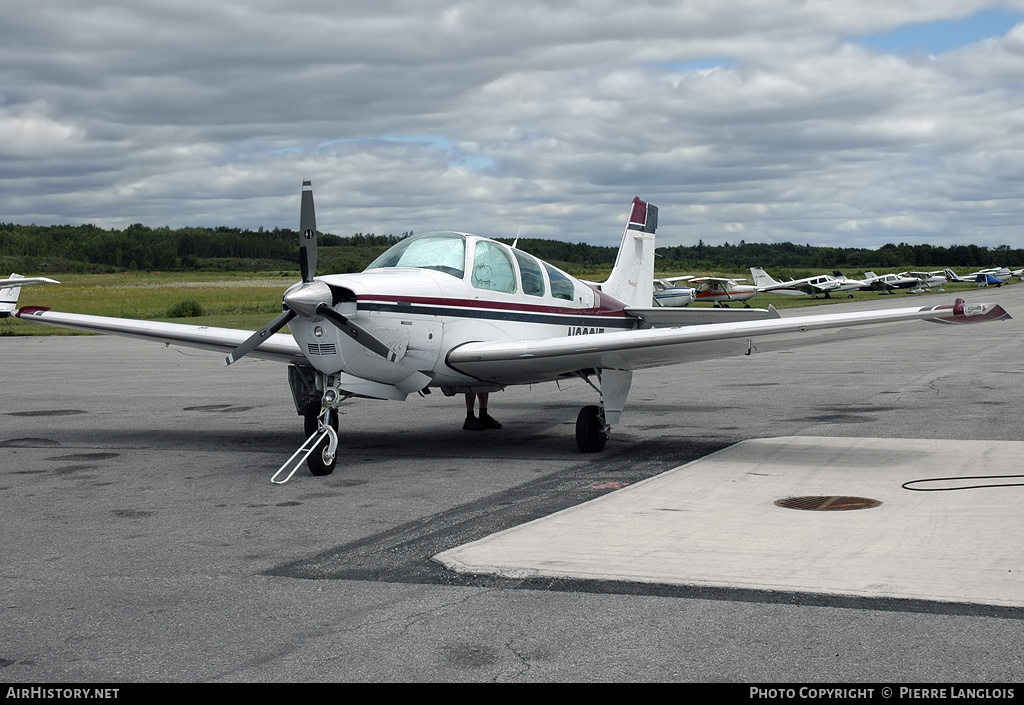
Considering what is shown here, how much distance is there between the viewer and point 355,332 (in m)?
9.00

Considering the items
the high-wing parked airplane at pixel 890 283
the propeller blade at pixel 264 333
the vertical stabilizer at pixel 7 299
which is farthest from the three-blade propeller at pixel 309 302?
the high-wing parked airplane at pixel 890 283

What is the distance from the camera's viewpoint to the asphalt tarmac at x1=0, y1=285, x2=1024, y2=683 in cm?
417

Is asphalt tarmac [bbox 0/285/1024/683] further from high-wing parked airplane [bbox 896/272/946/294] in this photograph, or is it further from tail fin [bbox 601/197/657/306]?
high-wing parked airplane [bbox 896/272/946/294]

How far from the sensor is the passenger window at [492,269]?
1042cm

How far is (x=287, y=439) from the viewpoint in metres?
11.7

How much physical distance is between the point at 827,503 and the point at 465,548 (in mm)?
2853

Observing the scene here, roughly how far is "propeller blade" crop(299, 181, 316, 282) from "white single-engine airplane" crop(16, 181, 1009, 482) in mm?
11

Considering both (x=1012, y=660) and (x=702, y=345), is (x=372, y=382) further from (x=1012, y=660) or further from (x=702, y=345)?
(x=1012, y=660)

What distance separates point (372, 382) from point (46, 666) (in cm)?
571

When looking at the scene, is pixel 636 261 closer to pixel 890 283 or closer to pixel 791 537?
pixel 791 537

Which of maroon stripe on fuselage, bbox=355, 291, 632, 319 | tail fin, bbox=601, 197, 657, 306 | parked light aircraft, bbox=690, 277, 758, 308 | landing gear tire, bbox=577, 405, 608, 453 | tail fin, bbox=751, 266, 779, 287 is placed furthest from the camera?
tail fin, bbox=751, 266, 779, 287

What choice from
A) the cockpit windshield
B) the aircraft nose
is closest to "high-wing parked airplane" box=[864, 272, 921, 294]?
the cockpit windshield

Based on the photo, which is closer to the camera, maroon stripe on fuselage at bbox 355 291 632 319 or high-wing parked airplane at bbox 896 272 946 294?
maroon stripe on fuselage at bbox 355 291 632 319
